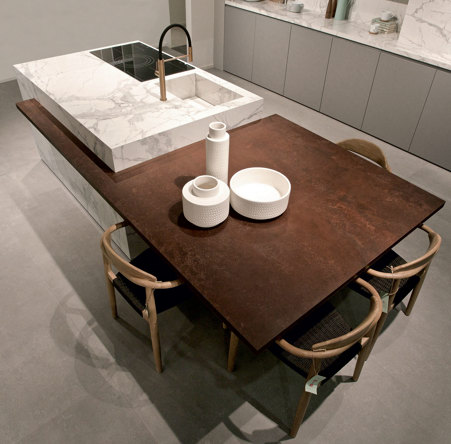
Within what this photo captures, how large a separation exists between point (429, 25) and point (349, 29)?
0.80 metres

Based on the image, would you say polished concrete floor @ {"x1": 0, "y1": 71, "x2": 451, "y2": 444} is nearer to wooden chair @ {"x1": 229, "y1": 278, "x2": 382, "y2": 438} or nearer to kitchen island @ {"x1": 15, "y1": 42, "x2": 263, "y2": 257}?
wooden chair @ {"x1": 229, "y1": 278, "x2": 382, "y2": 438}

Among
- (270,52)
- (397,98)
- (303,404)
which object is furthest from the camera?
(270,52)

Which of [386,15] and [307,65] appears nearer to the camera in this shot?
[386,15]

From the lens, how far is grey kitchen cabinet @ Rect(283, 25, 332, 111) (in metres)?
4.14

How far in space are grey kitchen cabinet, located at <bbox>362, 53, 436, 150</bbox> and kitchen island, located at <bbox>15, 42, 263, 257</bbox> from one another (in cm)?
167

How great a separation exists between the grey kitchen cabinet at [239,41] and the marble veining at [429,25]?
1.71 m

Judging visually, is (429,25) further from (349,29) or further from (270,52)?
(270,52)

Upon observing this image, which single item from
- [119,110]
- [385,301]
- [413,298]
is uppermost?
[119,110]

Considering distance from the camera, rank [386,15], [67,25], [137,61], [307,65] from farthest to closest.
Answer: [67,25] < [307,65] < [386,15] < [137,61]

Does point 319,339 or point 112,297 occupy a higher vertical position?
point 319,339

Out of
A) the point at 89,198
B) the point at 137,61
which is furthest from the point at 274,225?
the point at 137,61

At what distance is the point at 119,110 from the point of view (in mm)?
2502

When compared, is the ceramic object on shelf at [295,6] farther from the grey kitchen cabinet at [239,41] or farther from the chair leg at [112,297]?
the chair leg at [112,297]

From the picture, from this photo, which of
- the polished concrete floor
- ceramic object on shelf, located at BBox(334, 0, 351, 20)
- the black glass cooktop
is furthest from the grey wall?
the polished concrete floor
